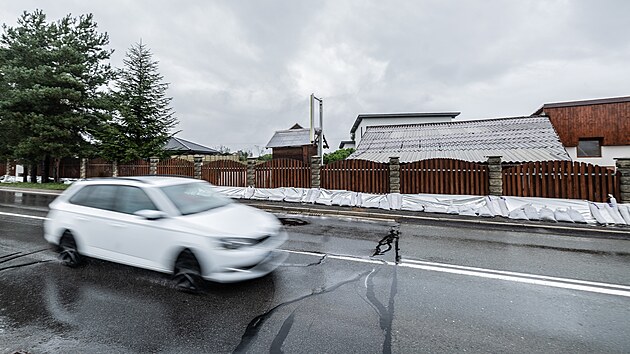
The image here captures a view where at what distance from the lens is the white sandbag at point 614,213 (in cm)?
894

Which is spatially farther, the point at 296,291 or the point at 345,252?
the point at 345,252

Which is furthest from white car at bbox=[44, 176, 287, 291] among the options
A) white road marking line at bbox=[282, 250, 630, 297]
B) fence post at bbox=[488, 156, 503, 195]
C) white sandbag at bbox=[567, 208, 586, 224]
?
fence post at bbox=[488, 156, 503, 195]

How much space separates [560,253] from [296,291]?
5.73 m

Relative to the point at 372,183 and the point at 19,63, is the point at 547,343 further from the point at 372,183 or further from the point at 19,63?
the point at 19,63

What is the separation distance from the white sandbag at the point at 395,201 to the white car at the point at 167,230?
7.79 metres

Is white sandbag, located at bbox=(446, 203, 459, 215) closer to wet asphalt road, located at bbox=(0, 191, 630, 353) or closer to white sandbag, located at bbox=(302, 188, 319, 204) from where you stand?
wet asphalt road, located at bbox=(0, 191, 630, 353)

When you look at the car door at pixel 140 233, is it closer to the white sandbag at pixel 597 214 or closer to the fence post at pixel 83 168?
the white sandbag at pixel 597 214

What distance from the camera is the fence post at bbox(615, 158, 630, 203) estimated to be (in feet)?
31.6

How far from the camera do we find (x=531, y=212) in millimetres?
9797

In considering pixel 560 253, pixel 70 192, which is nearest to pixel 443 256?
pixel 560 253

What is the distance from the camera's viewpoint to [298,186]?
14.8 meters

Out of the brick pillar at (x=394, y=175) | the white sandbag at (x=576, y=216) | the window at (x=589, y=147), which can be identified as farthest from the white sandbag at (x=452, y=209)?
the window at (x=589, y=147)

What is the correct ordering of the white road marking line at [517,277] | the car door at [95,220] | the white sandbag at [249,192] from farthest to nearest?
the white sandbag at [249,192] < the car door at [95,220] < the white road marking line at [517,277]

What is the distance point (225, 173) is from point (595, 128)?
30.4 meters
